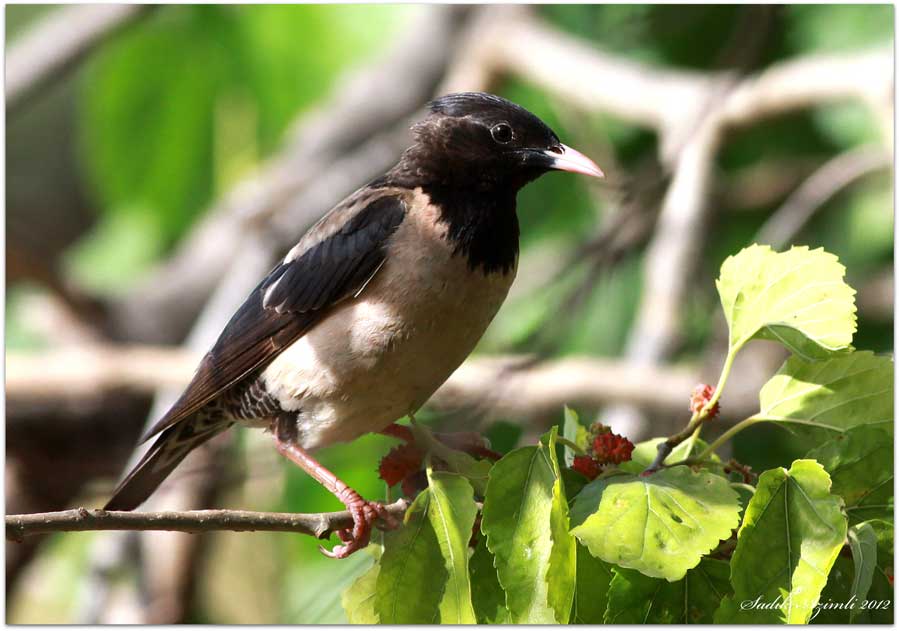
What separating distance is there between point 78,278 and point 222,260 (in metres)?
Answer: 0.95

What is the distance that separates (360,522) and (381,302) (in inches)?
21.6

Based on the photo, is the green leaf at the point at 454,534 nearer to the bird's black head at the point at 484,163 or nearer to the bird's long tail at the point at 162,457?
the bird's black head at the point at 484,163

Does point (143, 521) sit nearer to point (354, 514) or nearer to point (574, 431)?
point (354, 514)

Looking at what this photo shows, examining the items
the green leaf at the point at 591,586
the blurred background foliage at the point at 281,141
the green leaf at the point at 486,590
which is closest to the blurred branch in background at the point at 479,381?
the blurred background foliage at the point at 281,141

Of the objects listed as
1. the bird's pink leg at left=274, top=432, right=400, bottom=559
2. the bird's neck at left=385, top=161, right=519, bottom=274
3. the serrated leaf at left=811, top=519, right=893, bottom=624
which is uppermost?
the bird's neck at left=385, top=161, right=519, bottom=274

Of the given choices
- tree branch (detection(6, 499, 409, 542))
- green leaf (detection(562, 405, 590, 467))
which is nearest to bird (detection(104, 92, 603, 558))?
green leaf (detection(562, 405, 590, 467))

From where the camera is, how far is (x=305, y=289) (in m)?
2.85

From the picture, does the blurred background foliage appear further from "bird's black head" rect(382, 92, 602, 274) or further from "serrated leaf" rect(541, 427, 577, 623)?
"serrated leaf" rect(541, 427, 577, 623)

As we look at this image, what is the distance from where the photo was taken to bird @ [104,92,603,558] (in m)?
2.61

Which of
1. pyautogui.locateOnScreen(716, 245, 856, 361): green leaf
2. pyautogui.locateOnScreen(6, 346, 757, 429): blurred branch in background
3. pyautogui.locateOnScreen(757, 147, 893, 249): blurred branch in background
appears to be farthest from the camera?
pyautogui.locateOnScreen(757, 147, 893, 249): blurred branch in background

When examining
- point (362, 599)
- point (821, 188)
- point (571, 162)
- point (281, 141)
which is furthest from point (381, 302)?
point (281, 141)

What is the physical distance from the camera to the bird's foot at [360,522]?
2.30m

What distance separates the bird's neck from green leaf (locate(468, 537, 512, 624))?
0.83 meters

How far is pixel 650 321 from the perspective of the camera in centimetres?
425
